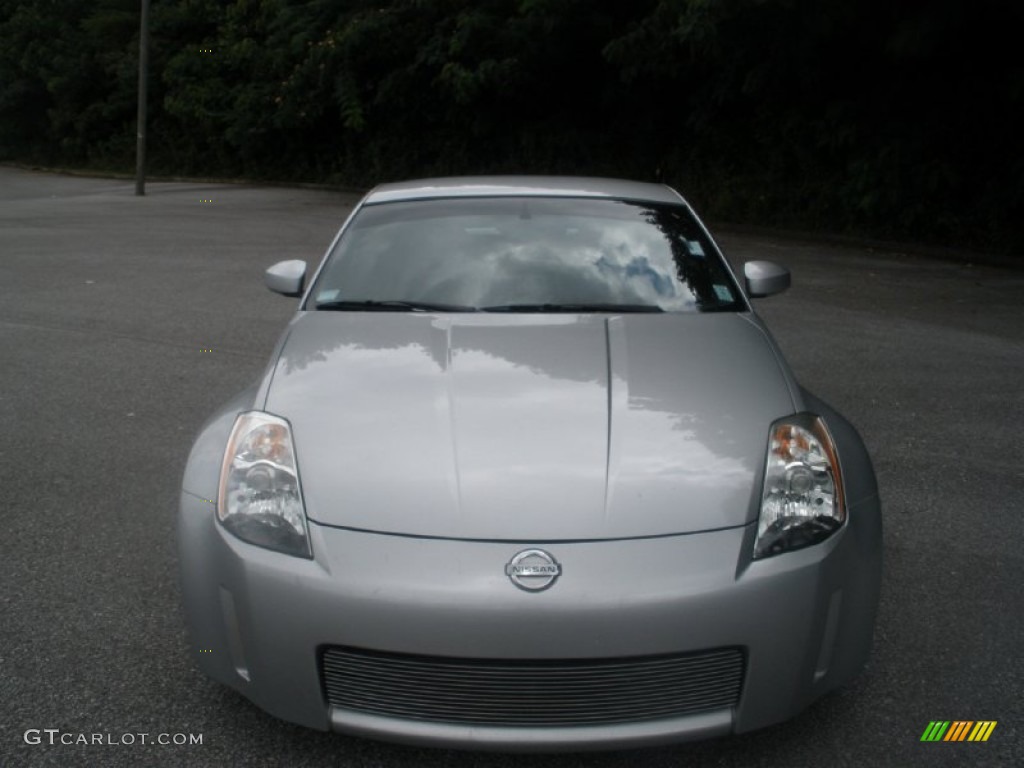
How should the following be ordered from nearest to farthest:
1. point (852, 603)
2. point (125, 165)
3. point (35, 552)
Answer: point (852, 603) → point (35, 552) → point (125, 165)

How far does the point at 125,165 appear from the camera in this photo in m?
41.8

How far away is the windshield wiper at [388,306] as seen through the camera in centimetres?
398

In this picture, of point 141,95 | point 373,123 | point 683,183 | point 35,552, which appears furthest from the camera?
point 373,123

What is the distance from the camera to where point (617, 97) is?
25.4m

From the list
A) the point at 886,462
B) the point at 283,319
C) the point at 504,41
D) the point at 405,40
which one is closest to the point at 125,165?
the point at 405,40

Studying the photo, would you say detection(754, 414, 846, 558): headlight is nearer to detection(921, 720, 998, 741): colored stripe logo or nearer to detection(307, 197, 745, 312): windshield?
detection(921, 720, 998, 741): colored stripe logo

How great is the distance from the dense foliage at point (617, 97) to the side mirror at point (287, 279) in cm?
1419

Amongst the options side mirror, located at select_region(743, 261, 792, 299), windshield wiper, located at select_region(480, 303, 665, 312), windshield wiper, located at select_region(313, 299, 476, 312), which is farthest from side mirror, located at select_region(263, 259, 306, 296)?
side mirror, located at select_region(743, 261, 792, 299)

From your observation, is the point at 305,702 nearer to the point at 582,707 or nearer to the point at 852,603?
the point at 582,707

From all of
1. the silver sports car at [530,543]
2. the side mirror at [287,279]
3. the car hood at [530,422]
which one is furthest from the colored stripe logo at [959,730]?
the side mirror at [287,279]

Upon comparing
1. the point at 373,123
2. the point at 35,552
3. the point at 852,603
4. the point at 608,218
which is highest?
the point at 608,218

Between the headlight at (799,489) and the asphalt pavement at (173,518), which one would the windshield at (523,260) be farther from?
the asphalt pavement at (173,518)

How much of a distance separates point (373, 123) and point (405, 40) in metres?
4.58

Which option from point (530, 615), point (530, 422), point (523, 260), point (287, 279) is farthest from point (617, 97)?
point (530, 615)
